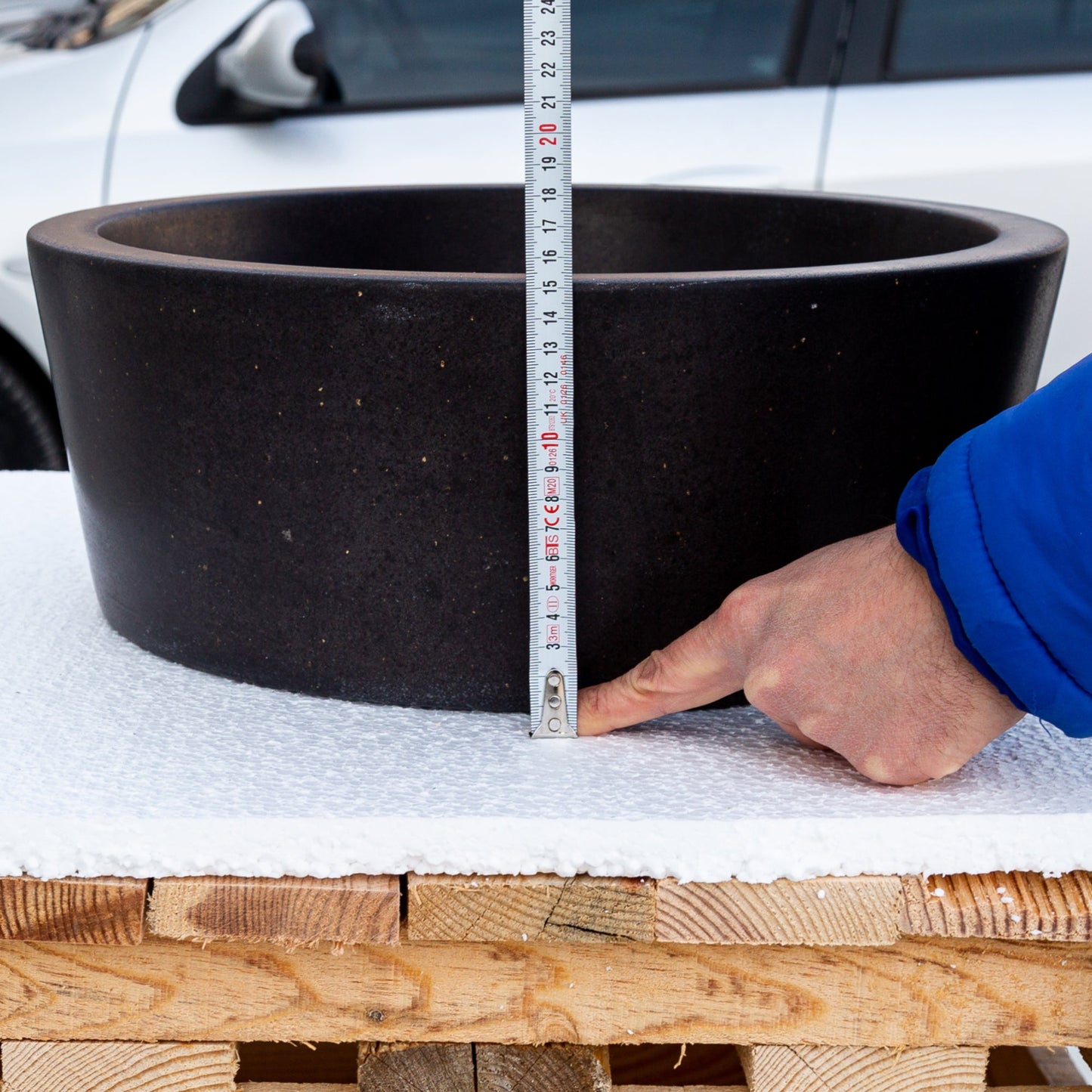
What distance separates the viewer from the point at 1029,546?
93 centimetres

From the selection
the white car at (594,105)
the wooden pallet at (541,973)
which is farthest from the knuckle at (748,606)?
the white car at (594,105)

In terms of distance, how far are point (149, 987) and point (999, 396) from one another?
3.23 ft

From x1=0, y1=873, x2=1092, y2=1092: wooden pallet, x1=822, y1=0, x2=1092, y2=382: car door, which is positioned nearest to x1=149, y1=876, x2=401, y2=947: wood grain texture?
x1=0, y1=873, x2=1092, y2=1092: wooden pallet

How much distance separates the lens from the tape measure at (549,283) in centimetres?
112

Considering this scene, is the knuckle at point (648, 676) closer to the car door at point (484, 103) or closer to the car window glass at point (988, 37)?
the car door at point (484, 103)

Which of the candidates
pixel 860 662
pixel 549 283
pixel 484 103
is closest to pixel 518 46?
pixel 484 103

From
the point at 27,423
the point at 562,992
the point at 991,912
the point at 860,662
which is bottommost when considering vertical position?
the point at 27,423

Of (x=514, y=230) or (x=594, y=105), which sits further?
(x=594, y=105)

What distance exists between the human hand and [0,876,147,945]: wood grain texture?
1.63ft

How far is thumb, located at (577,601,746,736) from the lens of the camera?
1142 millimetres

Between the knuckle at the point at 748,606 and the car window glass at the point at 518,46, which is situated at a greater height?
the car window glass at the point at 518,46

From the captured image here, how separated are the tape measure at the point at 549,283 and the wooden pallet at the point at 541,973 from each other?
0.34 metres

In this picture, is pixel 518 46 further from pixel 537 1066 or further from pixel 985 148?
pixel 537 1066

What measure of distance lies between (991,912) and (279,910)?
1.76 feet
